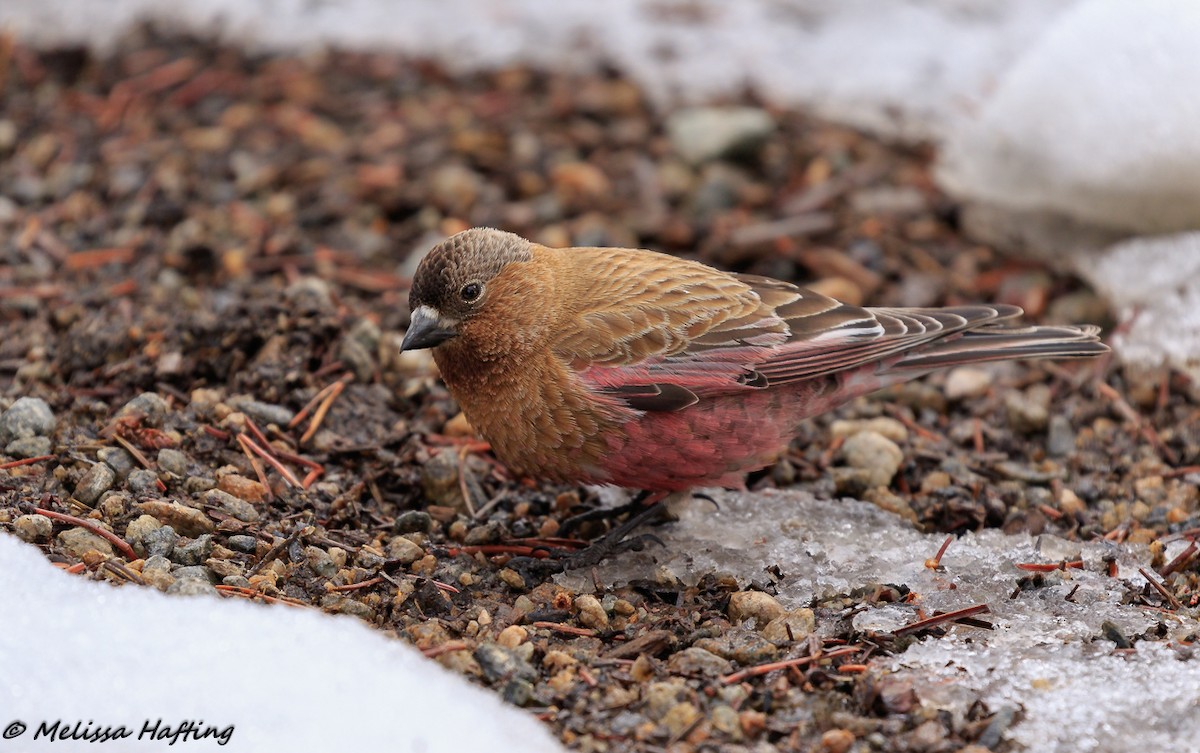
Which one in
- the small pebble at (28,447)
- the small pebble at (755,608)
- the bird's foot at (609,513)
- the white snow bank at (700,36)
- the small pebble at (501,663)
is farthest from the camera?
the white snow bank at (700,36)

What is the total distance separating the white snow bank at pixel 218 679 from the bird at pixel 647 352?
115 cm

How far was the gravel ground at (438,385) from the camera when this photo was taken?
12.8 ft

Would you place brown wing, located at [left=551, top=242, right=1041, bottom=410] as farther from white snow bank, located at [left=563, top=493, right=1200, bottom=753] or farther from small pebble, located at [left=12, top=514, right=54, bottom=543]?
small pebble, located at [left=12, top=514, right=54, bottom=543]

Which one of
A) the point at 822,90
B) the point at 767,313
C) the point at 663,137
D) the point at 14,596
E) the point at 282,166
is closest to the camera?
the point at 14,596

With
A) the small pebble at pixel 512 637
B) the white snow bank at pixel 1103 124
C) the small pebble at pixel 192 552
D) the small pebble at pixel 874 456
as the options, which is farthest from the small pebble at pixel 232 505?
the white snow bank at pixel 1103 124

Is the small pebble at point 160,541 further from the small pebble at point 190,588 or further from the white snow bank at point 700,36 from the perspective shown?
the white snow bank at point 700,36

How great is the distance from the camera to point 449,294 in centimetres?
471

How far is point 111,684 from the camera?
346cm

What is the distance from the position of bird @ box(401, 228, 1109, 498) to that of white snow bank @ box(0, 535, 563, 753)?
3.78 feet

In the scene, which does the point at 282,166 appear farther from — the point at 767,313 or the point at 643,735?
the point at 643,735

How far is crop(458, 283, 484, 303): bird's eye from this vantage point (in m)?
4.73

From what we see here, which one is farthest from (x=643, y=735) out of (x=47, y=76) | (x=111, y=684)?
(x=47, y=76)

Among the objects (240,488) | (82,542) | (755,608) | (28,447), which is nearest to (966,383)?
(755,608)

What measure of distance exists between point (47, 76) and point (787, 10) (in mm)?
5096
